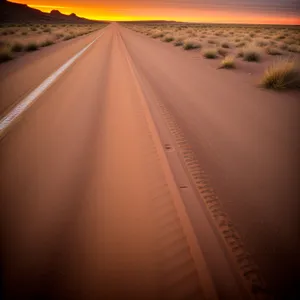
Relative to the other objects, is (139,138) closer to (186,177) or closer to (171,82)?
(186,177)

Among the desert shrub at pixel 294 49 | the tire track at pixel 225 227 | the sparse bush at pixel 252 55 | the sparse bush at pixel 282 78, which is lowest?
the tire track at pixel 225 227

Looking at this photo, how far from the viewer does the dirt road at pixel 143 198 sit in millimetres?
2312

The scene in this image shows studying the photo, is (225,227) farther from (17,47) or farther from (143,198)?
(17,47)

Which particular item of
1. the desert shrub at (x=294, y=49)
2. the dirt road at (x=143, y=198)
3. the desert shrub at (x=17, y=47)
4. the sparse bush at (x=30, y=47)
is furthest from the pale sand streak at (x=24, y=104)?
the desert shrub at (x=294, y=49)

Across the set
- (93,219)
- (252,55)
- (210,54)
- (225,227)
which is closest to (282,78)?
(252,55)

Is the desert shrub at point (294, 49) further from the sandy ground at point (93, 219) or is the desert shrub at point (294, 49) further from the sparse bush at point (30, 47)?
the sparse bush at point (30, 47)

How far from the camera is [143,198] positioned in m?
3.27

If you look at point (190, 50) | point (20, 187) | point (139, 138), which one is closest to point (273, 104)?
point (139, 138)

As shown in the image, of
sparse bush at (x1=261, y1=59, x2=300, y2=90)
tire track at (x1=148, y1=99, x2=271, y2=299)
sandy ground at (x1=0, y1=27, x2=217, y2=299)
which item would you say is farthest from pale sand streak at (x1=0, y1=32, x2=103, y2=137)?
sparse bush at (x1=261, y1=59, x2=300, y2=90)

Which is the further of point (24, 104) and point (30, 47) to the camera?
point (30, 47)

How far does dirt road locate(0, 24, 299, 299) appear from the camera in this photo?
2312 millimetres

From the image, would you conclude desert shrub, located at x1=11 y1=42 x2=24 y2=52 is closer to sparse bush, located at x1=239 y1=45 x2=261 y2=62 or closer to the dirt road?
the dirt road

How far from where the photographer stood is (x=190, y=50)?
17.8 m

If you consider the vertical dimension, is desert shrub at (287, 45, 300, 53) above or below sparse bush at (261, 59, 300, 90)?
above
